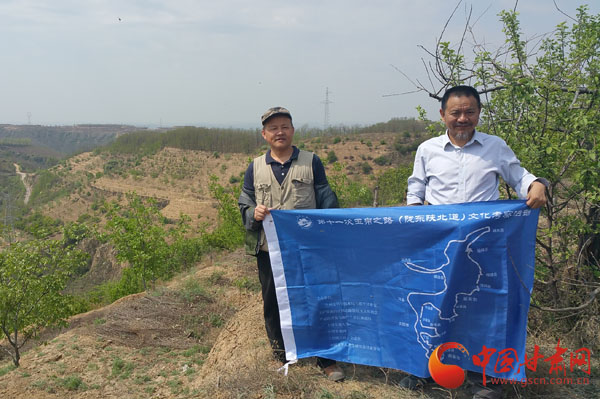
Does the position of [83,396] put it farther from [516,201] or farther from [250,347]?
[516,201]

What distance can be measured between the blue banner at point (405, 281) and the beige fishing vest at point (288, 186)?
122 mm

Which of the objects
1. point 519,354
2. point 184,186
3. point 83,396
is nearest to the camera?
point 519,354

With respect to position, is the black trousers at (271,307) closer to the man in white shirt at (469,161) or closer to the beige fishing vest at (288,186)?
the beige fishing vest at (288,186)

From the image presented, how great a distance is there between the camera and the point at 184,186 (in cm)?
5941

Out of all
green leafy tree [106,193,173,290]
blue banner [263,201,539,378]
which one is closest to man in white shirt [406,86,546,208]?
blue banner [263,201,539,378]

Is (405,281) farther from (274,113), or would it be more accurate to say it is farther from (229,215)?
(229,215)

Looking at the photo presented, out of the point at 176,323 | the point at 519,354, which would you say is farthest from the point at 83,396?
the point at 519,354

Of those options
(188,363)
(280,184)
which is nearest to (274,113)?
(280,184)

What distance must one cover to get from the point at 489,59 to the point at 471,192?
5.79 feet

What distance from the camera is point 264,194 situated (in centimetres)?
345

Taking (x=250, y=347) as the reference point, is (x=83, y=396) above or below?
below

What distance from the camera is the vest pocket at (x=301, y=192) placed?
3.39 meters

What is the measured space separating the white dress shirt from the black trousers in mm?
1453

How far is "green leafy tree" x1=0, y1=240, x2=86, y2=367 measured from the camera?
709 cm
